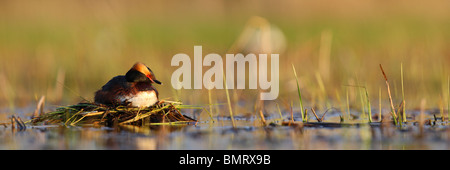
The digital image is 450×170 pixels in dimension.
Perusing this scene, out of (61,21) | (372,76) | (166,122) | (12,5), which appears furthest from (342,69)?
(12,5)

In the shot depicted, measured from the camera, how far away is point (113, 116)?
6.98m

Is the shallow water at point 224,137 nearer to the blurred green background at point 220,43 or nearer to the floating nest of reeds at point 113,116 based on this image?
the floating nest of reeds at point 113,116

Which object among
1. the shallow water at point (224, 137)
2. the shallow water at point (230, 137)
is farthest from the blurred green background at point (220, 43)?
the shallow water at point (224, 137)

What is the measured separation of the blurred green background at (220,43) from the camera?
1047 centimetres

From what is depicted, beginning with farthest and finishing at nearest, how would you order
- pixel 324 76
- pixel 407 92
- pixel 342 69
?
pixel 342 69
pixel 324 76
pixel 407 92

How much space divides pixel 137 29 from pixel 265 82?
1066 cm

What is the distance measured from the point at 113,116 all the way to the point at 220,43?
11200 millimetres

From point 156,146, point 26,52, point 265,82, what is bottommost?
point 156,146

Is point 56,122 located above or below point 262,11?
below

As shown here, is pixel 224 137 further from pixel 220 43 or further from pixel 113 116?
pixel 220 43

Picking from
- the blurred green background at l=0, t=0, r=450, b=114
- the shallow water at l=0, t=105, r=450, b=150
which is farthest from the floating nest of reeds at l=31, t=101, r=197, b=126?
the blurred green background at l=0, t=0, r=450, b=114

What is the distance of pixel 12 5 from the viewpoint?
2300 centimetres

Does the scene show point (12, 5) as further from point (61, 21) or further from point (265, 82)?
point (265, 82)

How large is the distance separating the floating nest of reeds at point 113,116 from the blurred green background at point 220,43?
1.33 meters
